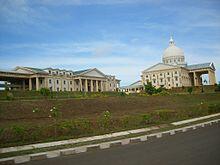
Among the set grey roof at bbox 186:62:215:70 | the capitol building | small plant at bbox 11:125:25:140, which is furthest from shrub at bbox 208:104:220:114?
grey roof at bbox 186:62:215:70

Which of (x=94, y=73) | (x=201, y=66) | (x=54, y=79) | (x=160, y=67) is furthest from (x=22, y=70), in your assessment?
(x=201, y=66)

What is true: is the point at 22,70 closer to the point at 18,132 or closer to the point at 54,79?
the point at 54,79

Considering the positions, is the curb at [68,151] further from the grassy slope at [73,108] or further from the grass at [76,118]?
the grassy slope at [73,108]

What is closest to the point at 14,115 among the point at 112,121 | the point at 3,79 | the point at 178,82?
the point at 112,121

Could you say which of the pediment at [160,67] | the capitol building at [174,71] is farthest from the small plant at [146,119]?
the pediment at [160,67]

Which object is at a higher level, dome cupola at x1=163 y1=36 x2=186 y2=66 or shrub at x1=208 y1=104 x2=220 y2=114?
dome cupola at x1=163 y1=36 x2=186 y2=66

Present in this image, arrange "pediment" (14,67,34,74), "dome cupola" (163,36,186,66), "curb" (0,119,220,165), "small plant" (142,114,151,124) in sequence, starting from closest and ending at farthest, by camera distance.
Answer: "curb" (0,119,220,165), "small plant" (142,114,151,124), "pediment" (14,67,34,74), "dome cupola" (163,36,186,66)

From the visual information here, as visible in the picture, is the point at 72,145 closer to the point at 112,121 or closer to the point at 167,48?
the point at 112,121

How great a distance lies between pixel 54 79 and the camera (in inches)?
3091

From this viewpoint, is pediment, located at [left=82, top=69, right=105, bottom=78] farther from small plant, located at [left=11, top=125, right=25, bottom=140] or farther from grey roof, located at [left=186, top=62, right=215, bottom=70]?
small plant, located at [left=11, top=125, right=25, bottom=140]

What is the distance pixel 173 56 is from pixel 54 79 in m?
48.5

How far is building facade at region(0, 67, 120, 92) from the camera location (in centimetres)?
7152

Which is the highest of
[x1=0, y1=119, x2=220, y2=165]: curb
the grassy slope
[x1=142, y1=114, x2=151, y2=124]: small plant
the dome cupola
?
the dome cupola

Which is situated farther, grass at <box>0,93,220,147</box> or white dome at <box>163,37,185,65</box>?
white dome at <box>163,37,185,65</box>
